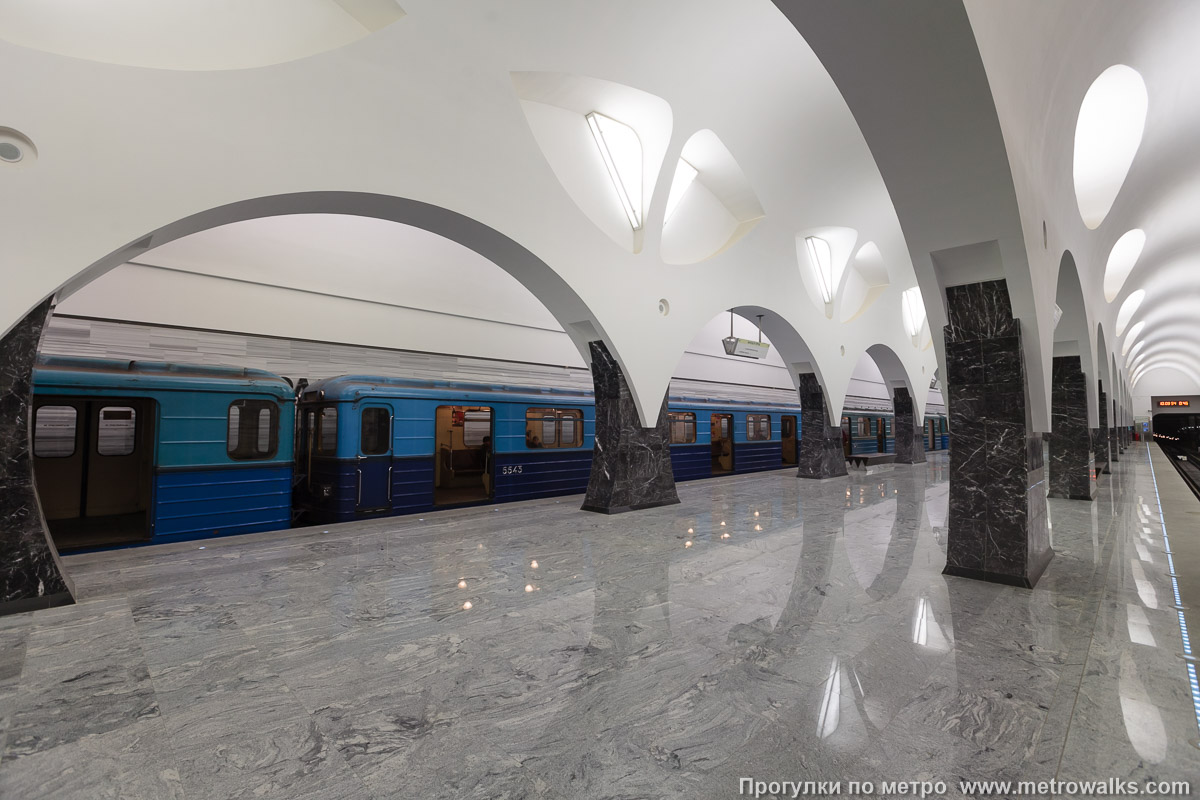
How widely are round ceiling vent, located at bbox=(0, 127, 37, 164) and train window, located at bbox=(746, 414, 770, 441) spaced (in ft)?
43.0

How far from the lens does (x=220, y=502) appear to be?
5.98 meters

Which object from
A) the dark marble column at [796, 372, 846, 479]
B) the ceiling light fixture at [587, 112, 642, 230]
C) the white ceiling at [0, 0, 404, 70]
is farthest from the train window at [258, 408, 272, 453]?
the dark marble column at [796, 372, 846, 479]

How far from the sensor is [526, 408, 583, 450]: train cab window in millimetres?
9156

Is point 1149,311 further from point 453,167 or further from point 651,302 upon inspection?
point 453,167

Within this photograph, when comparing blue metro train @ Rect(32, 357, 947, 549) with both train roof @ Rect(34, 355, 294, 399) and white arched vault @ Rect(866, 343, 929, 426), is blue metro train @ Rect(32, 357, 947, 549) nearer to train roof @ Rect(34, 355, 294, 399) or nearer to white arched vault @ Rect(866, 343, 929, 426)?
train roof @ Rect(34, 355, 294, 399)

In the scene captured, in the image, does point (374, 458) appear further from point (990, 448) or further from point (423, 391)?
point (990, 448)

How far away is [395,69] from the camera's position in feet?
15.9

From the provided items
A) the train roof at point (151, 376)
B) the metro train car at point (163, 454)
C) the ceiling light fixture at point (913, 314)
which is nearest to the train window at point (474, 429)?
the metro train car at point (163, 454)

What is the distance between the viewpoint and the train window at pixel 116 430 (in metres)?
7.42

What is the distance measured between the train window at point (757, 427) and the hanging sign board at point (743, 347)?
1678 millimetres

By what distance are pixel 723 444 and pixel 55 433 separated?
526 inches

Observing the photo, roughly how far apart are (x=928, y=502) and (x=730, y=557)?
5.67 m

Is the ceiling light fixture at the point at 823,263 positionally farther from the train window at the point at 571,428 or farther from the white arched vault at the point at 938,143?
the white arched vault at the point at 938,143

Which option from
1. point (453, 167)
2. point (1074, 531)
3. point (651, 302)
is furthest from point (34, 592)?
point (1074, 531)
